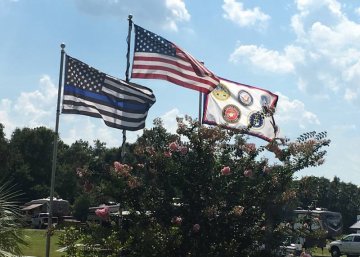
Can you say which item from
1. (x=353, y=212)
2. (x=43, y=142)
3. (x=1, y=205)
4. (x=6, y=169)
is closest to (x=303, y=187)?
(x=1, y=205)

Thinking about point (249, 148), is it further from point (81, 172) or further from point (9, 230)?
point (9, 230)

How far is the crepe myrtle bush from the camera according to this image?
9891mm

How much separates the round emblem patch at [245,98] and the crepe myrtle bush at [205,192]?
18.7ft

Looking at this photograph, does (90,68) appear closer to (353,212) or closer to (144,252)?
(144,252)

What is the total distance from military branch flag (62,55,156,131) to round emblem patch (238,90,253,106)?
3.39 m

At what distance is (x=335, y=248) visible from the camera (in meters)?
40.4

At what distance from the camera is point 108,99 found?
44.8 ft

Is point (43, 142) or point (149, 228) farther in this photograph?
point (43, 142)

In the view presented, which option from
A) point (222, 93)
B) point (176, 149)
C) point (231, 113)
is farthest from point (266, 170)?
point (222, 93)

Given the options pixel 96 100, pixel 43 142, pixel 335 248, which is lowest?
pixel 335 248

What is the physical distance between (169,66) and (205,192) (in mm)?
4831

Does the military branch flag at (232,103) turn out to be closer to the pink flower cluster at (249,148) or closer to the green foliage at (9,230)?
the pink flower cluster at (249,148)

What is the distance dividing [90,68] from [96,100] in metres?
0.83

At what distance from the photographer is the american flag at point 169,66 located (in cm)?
1404
